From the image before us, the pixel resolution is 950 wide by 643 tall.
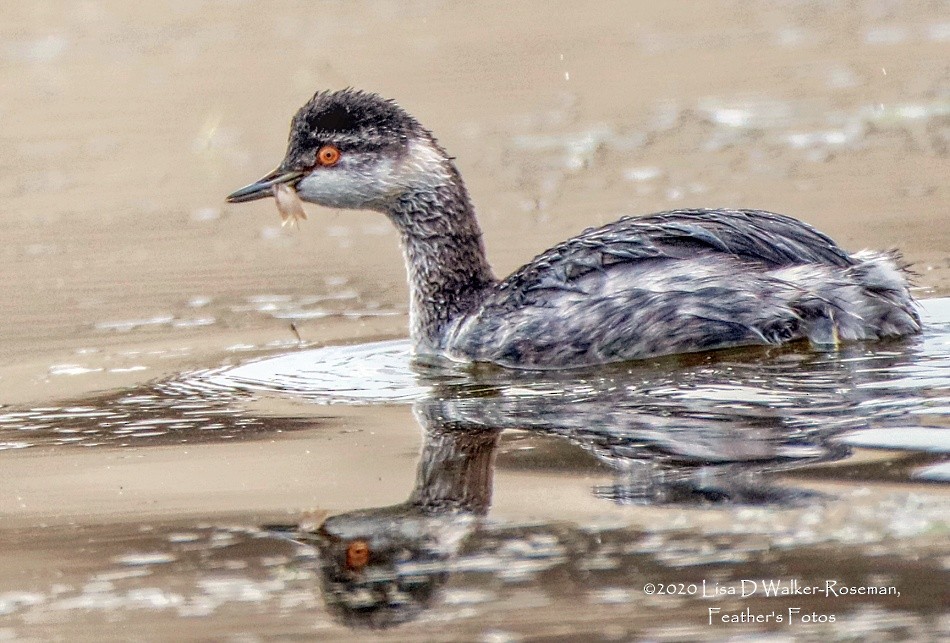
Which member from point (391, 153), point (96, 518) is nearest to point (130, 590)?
point (96, 518)

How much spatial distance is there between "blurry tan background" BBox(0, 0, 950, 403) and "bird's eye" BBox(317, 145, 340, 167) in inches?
31.5

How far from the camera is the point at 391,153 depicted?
800 cm

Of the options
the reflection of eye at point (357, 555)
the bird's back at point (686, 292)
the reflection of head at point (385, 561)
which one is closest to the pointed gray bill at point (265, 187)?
the bird's back at point (686, 292)

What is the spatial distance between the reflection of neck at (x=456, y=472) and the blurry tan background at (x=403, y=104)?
1.99 m

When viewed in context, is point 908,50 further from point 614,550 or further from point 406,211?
point 614,550

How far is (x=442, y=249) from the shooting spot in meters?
8.03

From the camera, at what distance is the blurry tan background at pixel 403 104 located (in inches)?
346

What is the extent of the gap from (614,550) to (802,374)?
2151 millimetres

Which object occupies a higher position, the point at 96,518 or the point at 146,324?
the point at 146,324

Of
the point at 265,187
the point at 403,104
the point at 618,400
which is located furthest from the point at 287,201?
the point at 403,104

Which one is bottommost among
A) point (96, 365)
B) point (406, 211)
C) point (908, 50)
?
point (96, 365)

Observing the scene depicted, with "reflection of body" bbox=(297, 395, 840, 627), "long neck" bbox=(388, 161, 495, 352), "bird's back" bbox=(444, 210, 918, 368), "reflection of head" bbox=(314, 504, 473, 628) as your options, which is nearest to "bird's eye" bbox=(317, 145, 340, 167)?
"long neck" bbox=(388, 161, 495, 352)

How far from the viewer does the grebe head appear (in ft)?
26.1

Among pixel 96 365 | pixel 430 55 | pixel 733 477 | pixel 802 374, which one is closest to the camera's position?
pixel 733 477
